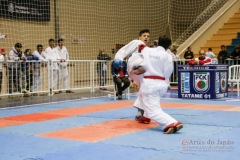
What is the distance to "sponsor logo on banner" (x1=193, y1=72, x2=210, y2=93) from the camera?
10.4m

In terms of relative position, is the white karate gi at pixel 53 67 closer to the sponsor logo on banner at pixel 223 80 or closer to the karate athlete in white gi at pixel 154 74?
the sponsor logo on banner at pixel 223 80

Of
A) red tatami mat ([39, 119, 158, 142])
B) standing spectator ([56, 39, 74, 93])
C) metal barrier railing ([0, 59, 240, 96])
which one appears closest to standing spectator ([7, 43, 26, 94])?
metal barrier railing ([0, 59, 240, 96])

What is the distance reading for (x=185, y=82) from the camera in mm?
10844

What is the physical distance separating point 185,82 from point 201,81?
509 mm

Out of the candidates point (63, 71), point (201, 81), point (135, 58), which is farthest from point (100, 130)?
point (63, 71)

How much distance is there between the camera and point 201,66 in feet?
34.6

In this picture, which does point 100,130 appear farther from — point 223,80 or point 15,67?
point 15,67

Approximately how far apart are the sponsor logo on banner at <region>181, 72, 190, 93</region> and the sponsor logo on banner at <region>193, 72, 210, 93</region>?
8.4 inches

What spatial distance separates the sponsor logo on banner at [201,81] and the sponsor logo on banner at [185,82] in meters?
0.21

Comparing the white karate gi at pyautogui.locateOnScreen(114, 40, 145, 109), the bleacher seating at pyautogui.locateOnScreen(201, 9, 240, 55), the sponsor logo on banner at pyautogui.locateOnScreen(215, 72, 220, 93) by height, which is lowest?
the sponsor logo on banner at pyautogui.locateOnScreen(215, 72, 220, 93)

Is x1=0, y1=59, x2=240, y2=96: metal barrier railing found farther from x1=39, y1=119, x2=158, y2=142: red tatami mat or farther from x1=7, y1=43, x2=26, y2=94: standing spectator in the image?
x1=39, y1=119, x2=158, y2=142: red tatami mat

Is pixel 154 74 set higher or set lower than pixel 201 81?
higher

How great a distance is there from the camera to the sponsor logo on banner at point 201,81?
10438 millimetres

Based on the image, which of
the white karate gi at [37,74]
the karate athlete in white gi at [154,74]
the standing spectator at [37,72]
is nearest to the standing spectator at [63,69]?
the standing spectator at [37,72]
